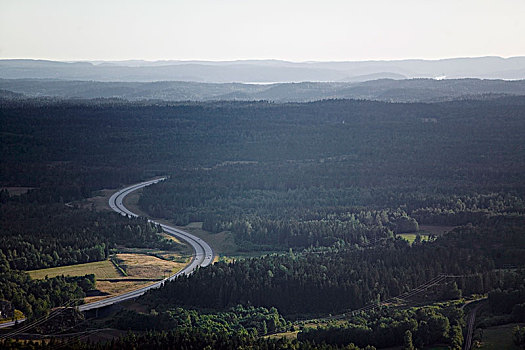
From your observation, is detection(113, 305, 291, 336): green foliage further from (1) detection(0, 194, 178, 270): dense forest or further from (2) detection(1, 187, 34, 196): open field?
(2) detection(1, 187, 34, 196): open field

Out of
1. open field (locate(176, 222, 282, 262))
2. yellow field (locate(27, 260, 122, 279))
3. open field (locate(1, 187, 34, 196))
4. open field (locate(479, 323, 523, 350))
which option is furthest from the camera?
open field (locate(1, 187, 34, 196))

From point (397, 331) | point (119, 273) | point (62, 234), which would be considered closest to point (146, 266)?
point (119, 273)

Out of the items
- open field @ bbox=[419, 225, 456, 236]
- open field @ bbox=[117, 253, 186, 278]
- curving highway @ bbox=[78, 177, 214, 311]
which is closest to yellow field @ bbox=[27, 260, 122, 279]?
open field @ bbox=[117, 253, 186, 278]

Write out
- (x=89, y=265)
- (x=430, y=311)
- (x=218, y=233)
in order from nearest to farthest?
(x=430, y=311), (x=89, y=265), (x=218, y=233)

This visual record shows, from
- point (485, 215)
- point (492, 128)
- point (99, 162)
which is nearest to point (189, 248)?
A: point (485, 215)

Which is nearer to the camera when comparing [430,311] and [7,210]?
[430,311]

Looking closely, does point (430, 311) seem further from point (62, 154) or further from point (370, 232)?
point (62, 154)

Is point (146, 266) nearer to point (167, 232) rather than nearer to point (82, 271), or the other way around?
point (82, 271)
